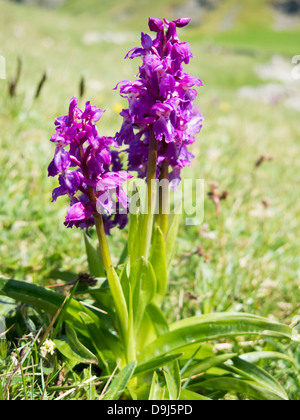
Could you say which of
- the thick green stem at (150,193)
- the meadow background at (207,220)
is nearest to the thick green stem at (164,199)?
the thick green stem at (150,193)

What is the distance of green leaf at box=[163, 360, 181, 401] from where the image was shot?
1758mm

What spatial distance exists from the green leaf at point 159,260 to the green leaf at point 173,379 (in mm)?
319

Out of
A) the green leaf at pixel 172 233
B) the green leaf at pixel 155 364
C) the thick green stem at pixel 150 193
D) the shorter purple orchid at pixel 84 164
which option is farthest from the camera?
the green leaf at pixel 172 233

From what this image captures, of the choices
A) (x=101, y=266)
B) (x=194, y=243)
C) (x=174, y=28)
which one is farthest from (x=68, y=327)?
(x=194, y=243)

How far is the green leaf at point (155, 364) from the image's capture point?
1.73 m

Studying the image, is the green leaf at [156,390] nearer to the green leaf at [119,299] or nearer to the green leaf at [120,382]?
the green leaf at [120,382]

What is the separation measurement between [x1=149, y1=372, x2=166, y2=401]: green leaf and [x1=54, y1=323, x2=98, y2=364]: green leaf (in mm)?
290

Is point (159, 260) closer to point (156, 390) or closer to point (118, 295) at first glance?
point (118, 295)

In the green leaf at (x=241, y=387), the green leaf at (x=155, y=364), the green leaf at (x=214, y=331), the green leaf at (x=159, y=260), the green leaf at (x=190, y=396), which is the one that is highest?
the green leaf at (x=159, y=260)

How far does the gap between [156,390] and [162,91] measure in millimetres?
1371

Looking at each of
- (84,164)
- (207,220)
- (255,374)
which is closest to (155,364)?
(255,374)

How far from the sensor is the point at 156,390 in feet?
6.13

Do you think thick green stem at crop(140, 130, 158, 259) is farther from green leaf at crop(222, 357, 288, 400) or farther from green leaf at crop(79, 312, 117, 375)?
green leaf at crop(222, 357, 288, 400)
